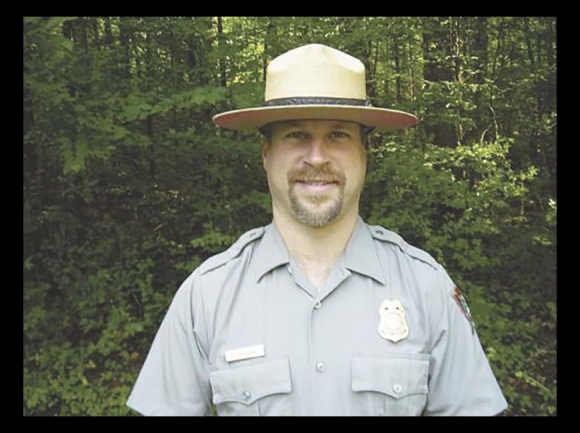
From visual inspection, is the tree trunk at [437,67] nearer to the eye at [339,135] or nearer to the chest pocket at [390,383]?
the eye at [339,135]

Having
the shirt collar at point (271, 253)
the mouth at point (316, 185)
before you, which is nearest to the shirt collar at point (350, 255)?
the shirt collar at point (271, 253)

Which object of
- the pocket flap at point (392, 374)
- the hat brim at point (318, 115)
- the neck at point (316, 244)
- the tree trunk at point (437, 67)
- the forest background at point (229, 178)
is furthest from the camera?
the tree trunk at point (437, 67)

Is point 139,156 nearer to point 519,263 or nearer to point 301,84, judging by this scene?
point 301,84

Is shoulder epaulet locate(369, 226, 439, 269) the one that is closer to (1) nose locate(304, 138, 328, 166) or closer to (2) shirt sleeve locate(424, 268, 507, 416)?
(2) shirt sleeve locate(424, 268, 507, 416)

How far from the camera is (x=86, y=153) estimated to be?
13.8 ft

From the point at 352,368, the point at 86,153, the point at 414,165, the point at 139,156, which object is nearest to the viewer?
the point at 352,368

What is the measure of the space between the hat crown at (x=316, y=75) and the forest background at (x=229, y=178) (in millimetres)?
2214

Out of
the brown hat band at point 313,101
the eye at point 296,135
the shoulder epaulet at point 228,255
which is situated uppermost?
the brown hat band at point 313,101

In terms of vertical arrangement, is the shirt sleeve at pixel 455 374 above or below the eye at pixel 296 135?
below

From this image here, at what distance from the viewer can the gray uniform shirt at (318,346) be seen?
1.93 m

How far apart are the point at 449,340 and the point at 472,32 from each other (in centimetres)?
400

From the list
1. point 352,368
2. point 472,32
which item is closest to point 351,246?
point 352,368

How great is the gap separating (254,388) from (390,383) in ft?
1.57

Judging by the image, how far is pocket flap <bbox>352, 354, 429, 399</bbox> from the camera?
192 cm
